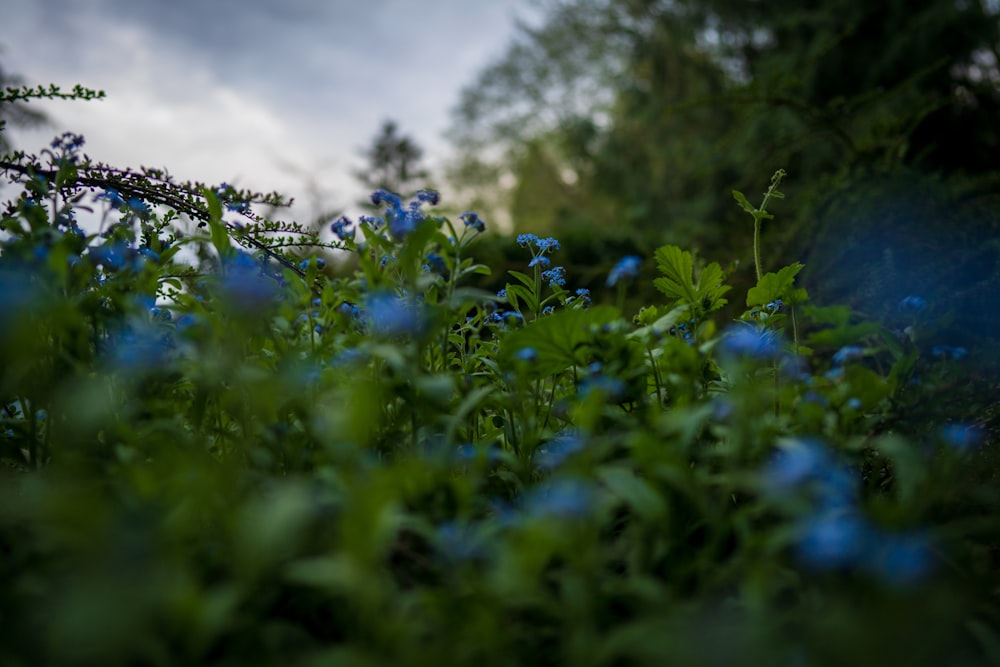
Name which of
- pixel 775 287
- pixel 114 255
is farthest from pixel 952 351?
pixel 114 255

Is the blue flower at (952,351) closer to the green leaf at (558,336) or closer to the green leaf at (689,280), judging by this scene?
the green leaf at (689,280)

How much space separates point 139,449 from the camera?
5.15ft

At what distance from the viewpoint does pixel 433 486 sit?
1.43 metres

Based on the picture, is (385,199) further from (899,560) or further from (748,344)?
(899,560)

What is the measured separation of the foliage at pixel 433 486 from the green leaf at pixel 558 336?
11 millimetres

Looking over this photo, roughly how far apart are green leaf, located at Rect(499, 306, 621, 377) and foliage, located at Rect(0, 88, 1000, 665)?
0.01 meters

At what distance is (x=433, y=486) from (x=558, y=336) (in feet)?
1.89

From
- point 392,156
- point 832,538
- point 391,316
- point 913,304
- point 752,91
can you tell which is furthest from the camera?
point 392,156

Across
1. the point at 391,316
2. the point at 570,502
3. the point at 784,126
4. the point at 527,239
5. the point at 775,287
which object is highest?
the point at 784,126

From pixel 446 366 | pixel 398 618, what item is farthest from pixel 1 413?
pixel 398 618

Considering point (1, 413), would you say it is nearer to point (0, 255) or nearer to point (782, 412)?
point (0, 255)

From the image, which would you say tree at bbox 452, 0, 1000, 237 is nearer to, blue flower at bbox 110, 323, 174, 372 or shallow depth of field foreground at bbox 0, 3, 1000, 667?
shallow depth of field foreground at bbox 0, 3, 1000, 667

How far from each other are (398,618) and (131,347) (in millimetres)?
958

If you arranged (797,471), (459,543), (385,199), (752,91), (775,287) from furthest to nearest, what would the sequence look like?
(752,91) → (775,287) → (385,199) → (459,543) → (797,471)
